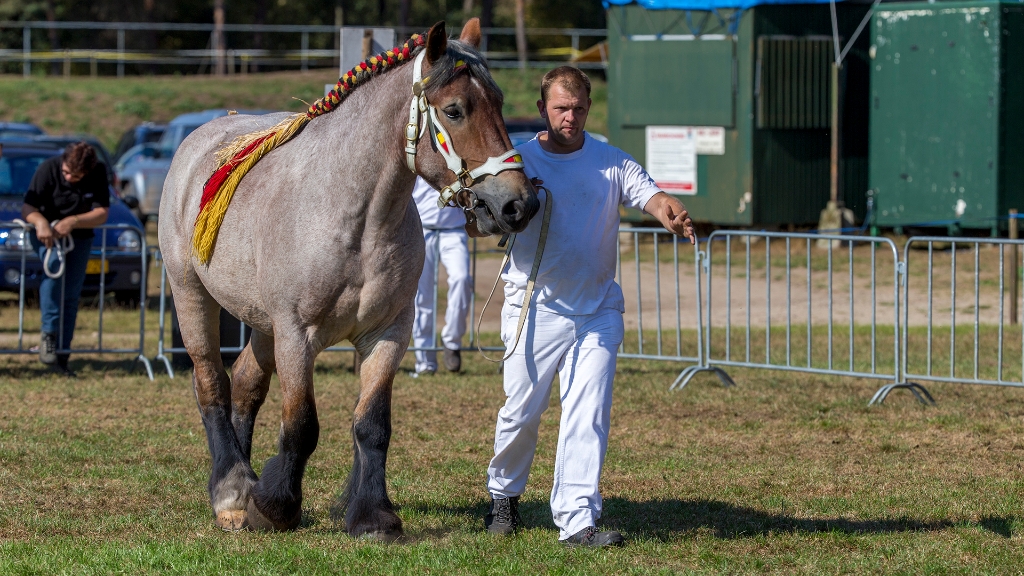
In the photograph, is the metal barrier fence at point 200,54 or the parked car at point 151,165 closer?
the parked car at point 151,165

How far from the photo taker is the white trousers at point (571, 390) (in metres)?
5.23

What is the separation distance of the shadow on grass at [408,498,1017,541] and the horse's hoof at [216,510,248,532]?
874 millimetres

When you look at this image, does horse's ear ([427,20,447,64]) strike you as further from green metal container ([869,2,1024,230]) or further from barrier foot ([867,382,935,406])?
green metal container ([869,2,1024,230])

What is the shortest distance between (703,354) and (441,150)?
21.7 feet

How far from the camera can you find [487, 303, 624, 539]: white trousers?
5.23 meters

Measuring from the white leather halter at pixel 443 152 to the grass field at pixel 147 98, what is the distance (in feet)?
97.1

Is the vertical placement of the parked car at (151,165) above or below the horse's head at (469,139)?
above

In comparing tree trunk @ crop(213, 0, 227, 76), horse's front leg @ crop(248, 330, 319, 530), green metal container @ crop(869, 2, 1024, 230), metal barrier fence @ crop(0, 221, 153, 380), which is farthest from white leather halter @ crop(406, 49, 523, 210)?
tree trunk @ crop(213, 0, 227, 76)

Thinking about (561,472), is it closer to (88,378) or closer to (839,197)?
(88,378)

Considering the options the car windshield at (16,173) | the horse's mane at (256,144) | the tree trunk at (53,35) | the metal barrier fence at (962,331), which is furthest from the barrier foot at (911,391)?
the tree trunk at (53,35)

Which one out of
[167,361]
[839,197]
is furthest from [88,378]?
[839,197]

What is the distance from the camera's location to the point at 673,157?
1986cm

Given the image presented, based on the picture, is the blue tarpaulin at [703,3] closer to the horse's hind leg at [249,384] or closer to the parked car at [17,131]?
the parked car at [17,131]

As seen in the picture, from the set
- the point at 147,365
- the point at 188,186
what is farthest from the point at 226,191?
the point at 147,365
